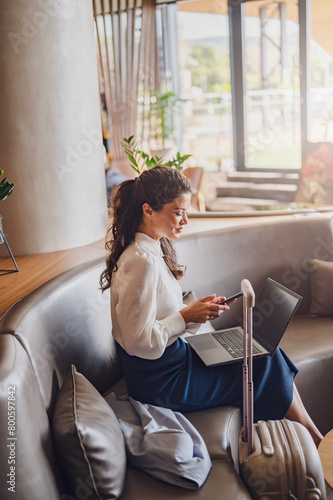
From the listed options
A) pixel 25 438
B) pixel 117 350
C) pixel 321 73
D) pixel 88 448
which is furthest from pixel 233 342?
pixel 321 73

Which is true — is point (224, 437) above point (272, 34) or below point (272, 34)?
below

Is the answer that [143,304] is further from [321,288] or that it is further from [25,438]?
[321,288]

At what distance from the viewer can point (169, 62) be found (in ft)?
28.0

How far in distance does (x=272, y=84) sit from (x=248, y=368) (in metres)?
6.62

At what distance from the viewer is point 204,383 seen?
2.15 meters

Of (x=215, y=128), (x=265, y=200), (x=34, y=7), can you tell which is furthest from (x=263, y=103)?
(x=34, y=7)

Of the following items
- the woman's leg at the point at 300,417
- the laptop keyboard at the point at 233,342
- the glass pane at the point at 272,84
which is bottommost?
the woman's leg at the point at 300,417

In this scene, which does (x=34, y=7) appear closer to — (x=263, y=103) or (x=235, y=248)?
(x=235, y=248)

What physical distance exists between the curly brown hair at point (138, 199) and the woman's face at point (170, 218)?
2 cm

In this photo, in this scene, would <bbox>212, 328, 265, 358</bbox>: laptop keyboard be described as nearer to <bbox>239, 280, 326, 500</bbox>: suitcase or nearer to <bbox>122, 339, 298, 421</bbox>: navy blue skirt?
<bbox>122, 339, 298, 421</bbox>: navy blue skirt

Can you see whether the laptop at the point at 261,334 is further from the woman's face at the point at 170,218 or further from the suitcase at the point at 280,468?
the woman's face at the point at 170,218

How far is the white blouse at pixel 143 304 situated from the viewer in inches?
75.6

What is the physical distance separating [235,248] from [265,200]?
15.0ft

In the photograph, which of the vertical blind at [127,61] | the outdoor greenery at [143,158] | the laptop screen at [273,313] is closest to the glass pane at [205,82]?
the vertical blind at [127,61]
